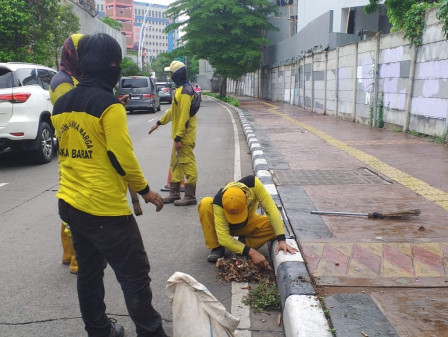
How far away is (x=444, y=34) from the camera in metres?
10.1

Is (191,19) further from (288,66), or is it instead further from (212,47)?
(288,66)

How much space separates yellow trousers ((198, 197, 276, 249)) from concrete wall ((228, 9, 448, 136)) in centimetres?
757

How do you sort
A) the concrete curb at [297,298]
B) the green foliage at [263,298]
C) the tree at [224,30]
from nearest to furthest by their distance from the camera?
1. the concrete curb at [297,298]
2. the green foliage at [263,298]
3. the tree at [224,30]

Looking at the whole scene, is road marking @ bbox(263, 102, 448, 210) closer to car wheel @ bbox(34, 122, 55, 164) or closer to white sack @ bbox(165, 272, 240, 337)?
white sack @ bbox(165, 272, 240, 337)

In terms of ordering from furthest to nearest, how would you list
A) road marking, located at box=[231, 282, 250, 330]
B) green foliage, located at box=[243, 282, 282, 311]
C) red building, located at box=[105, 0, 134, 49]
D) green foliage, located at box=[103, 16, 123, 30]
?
red building, located at box=[105, 0, 134, 49] < green foliage, located at box=[103, 16, 123, 30] < green foliage, located at box=[243, 282, 282, 311] < road marking, located at box=[231, 282, 250, 330]

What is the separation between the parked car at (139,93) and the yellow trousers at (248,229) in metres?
18.8

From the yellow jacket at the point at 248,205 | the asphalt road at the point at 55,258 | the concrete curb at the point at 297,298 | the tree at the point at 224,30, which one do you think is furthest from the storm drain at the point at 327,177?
the tree at the point at 224,30

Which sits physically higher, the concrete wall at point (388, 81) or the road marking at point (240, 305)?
the concrete wall at point (388, 81)

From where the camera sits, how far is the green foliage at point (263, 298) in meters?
3.50

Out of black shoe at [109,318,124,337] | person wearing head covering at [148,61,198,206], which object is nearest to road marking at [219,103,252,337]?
black shoe at [109,318,124,337]

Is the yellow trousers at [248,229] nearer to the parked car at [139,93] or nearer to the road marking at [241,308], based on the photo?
the road marking at [241,308]

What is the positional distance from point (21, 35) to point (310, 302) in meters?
16.9

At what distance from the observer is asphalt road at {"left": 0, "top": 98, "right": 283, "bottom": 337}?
3.30 metres

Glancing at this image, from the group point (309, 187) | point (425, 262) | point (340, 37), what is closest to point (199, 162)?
point (309, 187)
